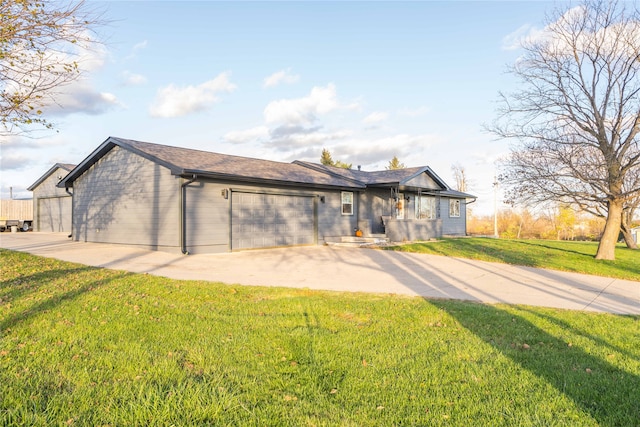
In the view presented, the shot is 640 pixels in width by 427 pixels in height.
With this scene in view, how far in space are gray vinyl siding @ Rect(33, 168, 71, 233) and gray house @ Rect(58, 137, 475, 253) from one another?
5.60 meters

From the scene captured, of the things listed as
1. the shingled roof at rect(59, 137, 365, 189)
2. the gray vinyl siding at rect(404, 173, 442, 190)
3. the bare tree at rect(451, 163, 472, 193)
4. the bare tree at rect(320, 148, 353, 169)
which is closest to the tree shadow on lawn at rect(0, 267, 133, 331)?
the shingled roof at rect(59, 137, 365, 189)

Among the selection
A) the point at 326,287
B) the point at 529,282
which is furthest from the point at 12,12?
the point at 529,282

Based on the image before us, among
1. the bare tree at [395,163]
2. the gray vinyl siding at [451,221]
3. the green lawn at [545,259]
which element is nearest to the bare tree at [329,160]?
the bare tree at [395,163]

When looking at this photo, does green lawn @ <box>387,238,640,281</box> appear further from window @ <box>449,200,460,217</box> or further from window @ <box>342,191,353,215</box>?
window @ <box>449,200,460,217</box>

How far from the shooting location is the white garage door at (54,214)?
23.3 metres

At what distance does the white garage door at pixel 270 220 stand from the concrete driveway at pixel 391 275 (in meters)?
0.92

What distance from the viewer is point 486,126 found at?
47.6ft

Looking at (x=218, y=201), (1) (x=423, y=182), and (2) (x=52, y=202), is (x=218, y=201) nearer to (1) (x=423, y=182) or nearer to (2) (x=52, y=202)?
(1) (x=423, y=182)

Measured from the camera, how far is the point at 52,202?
24484mm

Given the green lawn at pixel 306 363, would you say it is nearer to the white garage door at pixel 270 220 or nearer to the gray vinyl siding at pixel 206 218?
the gray vinyl siding at pixel 206 218

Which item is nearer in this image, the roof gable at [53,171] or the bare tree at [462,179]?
the roof gable at [53,171]

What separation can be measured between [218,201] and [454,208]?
18.4 meters

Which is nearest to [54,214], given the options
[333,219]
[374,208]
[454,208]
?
[333,219]

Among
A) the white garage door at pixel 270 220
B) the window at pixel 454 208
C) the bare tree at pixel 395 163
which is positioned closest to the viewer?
the white garage door at pixel 270 220
